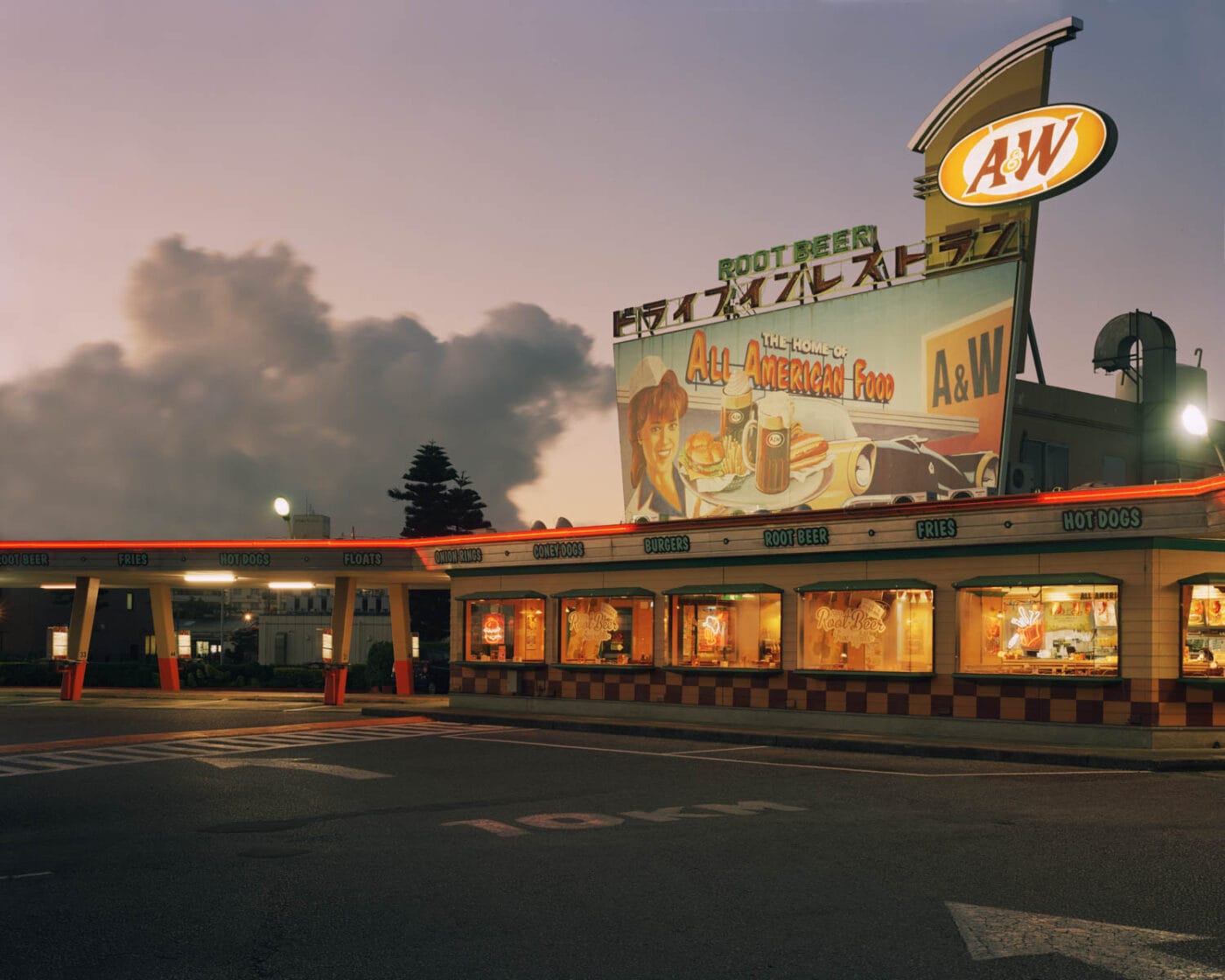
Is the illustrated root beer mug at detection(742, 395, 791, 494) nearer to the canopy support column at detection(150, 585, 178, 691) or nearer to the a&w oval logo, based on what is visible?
the a&w oval logo

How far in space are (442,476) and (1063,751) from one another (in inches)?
2531

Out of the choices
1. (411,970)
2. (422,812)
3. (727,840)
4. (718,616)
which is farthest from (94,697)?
(411,970)

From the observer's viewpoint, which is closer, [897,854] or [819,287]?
[897,854]

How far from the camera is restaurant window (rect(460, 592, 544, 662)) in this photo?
31703 millimetres

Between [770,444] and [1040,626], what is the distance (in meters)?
9.46

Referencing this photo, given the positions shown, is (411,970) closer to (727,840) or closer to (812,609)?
(727,840)

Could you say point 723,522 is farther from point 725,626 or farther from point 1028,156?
point 1028,156

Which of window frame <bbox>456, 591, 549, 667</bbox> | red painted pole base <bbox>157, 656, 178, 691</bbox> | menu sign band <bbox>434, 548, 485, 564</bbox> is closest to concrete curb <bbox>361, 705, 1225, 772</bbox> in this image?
window frame <bbox>456, 591, 549, 667</bbox>

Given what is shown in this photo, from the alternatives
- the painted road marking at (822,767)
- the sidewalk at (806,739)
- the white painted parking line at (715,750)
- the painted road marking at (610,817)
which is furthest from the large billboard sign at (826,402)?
the painted road marking at (610,817)

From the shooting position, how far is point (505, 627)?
32.4 metres

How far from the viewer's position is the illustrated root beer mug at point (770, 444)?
2988 centimetres

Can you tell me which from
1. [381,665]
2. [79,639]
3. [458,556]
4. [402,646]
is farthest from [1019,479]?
[79,639]

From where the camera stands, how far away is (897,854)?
35.3 feet

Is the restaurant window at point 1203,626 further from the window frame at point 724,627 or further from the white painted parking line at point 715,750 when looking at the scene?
the window frame at point 724,627
